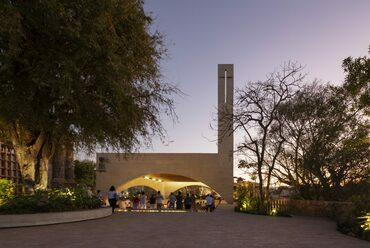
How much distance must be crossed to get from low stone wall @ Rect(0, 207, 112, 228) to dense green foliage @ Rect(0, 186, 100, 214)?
25.9 inches

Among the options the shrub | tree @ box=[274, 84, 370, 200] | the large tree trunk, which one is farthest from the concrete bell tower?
the shrub

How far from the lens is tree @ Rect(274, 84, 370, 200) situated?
25.8 m

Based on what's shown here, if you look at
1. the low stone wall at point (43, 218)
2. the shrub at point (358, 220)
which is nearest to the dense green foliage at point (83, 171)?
the low stone wall at point (43, 218)

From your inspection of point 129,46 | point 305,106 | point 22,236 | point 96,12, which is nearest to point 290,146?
point 305,106

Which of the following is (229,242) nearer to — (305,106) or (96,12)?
(96,12)

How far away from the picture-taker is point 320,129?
2647 cm

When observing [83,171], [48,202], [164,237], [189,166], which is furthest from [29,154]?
[83,171]

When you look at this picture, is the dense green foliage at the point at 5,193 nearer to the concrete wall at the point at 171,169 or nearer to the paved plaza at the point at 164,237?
the paved plaza at the point at 164,237

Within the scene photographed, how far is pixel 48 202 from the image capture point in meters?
17.9

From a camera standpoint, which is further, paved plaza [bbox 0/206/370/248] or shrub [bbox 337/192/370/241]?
shrub [bbox 337/192/370/241]

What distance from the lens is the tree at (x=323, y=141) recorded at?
25812mm

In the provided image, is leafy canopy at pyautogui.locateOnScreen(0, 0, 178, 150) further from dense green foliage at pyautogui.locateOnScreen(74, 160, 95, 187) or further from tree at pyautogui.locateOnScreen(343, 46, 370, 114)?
dense green foliage at pyautogui.locateOnScreen(74, 160, 95, 187)

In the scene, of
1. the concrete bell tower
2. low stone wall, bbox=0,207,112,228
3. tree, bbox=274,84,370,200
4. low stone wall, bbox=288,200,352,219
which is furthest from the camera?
the concrete bell tower

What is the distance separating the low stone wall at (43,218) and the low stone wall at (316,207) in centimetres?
1078
